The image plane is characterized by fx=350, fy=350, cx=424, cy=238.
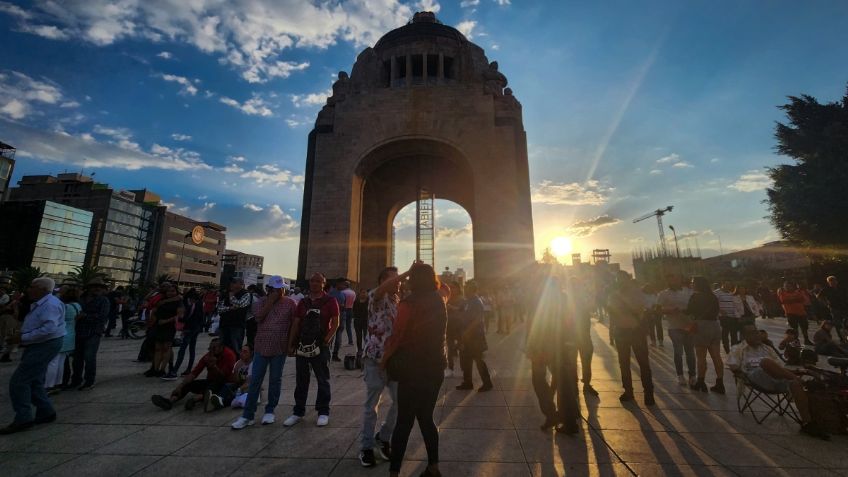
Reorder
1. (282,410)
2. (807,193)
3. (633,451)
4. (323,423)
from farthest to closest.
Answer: (807,193) < (282,410) < (323,423) < (633,451)

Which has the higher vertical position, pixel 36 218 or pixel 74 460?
pixel 36 218

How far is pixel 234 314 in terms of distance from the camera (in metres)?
6.62

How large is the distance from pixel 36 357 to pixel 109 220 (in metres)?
96.3

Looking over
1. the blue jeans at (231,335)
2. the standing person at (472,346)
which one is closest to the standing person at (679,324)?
the standing person at (472,346)

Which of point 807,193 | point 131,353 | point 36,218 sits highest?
point 36,218

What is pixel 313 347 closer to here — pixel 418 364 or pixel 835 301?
pixel 418 364

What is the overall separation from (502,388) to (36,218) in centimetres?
9100

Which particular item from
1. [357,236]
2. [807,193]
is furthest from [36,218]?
[807,193]

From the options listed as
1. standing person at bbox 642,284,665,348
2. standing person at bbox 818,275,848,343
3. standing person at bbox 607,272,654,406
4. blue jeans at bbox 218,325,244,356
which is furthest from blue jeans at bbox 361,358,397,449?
standing person at bbox 818,275,848,343

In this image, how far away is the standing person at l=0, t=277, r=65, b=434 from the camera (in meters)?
4.39

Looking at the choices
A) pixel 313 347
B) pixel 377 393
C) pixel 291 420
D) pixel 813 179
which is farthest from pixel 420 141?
pixel 813 179

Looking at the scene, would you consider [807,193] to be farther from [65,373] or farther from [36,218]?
[36,218]

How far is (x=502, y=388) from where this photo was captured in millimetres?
6219

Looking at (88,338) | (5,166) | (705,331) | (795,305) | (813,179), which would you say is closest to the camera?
(705,331)
